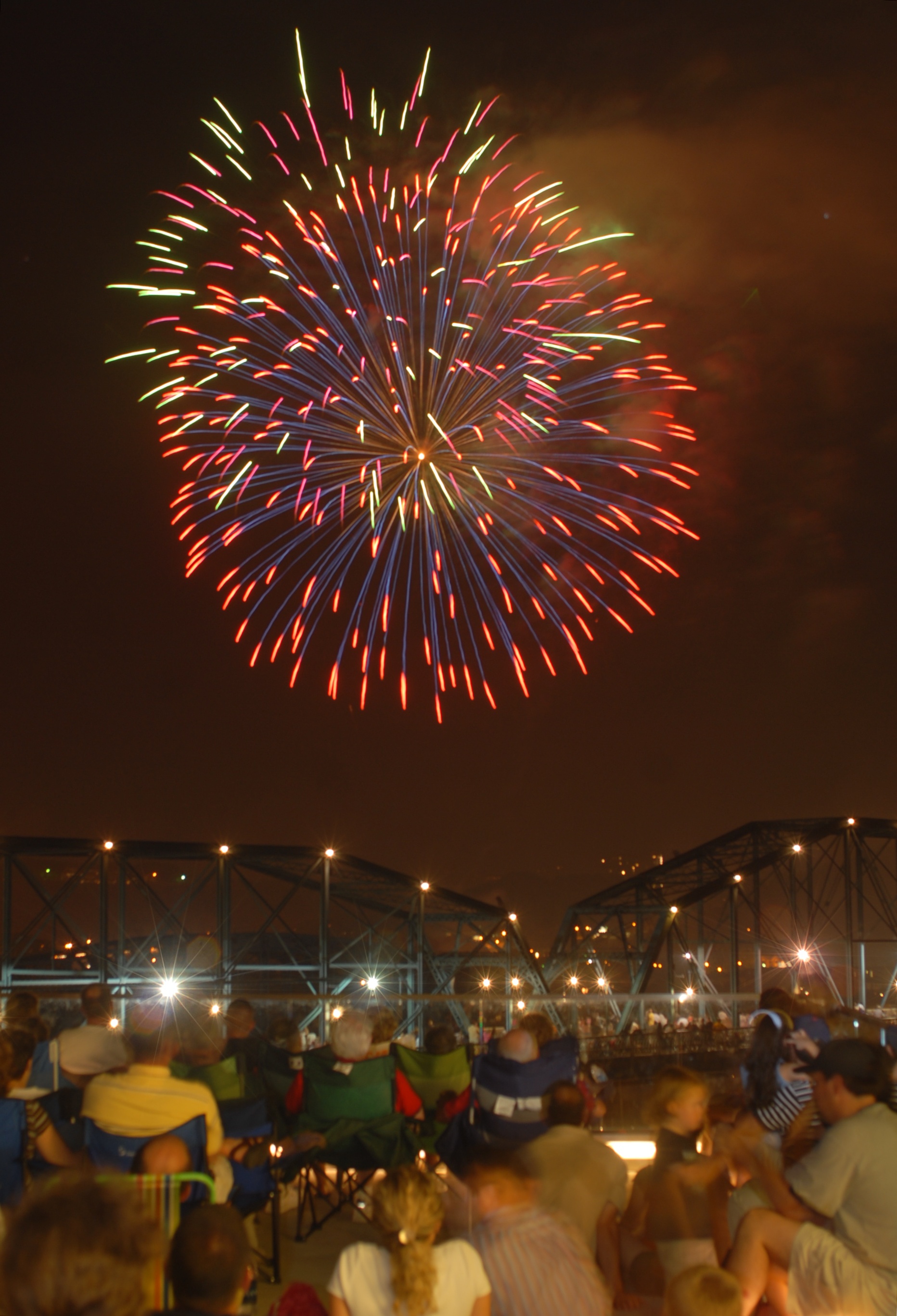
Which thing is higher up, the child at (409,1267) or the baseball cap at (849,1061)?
the baseball cap at (849,1061)

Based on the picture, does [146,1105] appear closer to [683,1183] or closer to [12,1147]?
[12,1147]

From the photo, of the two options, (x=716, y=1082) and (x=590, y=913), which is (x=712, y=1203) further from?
(x=590, y=913)

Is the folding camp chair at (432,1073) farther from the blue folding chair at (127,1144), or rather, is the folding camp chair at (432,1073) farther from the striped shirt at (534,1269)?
A: the striped shirt at (534,1269)

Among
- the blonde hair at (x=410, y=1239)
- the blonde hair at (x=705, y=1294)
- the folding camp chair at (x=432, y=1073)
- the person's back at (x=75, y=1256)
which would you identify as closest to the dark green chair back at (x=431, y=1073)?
the folding camp chair at (x=432, y=1073)

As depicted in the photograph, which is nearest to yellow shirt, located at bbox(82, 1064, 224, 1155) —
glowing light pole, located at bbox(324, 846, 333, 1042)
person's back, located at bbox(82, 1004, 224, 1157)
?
person's back, located at bbox(82, 1004, 224, 1157)

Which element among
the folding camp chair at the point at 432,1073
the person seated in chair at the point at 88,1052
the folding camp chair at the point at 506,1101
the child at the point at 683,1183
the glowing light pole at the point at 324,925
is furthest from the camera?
the glowing light pole at the point at 324,925

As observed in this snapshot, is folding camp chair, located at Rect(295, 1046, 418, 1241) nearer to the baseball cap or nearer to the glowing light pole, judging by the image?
the baseball cap
